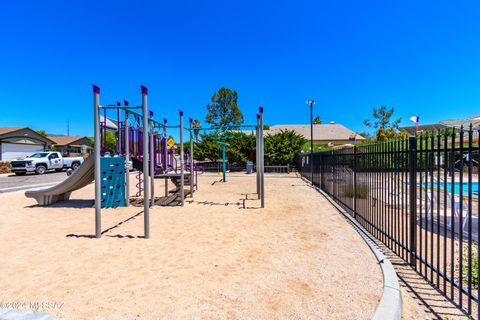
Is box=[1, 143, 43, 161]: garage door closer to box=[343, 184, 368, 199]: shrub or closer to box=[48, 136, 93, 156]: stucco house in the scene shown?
box=[48, 136, 93, 156]: stucco house

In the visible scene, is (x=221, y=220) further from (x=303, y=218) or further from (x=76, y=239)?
(x=76, y=239)

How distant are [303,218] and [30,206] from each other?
8171 mm

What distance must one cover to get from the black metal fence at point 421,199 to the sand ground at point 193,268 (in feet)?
1.96

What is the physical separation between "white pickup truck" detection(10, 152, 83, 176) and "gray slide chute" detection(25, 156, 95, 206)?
670 inches

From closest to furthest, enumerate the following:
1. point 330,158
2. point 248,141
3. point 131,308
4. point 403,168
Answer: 1. point 131,308
2. point 403,168
3. point 330,158
4. point 248,141

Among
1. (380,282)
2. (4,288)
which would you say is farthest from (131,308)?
(380,282)

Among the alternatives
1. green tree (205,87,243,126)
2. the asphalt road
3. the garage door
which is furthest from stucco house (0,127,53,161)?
green tree (205,87,243,126)

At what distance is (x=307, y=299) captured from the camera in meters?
2.96

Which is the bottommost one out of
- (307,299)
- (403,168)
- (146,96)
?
(307,299)

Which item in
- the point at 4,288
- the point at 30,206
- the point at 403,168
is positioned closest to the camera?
the point at 4,288

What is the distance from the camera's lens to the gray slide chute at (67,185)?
784 cm

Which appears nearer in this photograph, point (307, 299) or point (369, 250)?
point (307, 299)

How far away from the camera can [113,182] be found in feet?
28.1

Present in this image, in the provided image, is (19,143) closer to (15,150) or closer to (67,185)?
(15,150)
